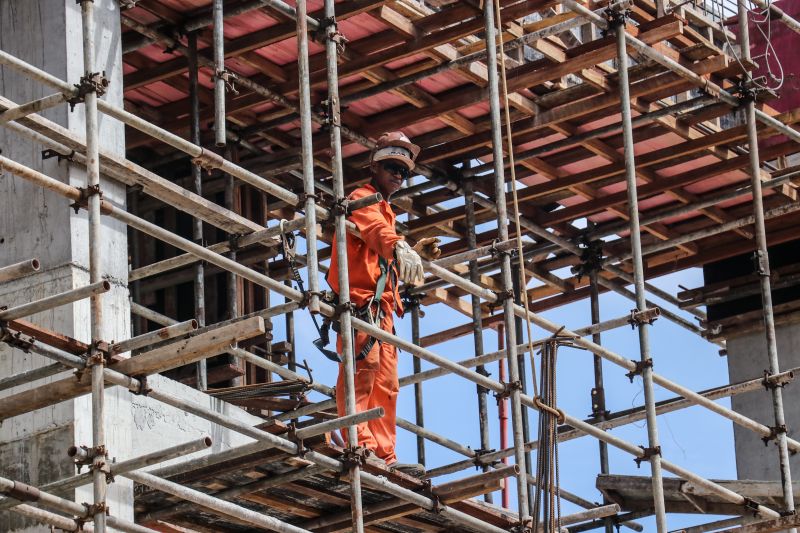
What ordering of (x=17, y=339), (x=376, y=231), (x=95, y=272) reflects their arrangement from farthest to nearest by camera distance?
(x=376, y=231) → (x=95, y=272) → (x=17, y=339)

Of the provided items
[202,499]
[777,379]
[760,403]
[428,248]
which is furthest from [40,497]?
[760,403]

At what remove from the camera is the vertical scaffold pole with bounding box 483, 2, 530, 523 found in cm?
1416

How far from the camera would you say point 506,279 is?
48.1 feet

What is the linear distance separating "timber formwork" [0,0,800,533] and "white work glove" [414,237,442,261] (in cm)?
14

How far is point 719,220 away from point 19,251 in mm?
9128

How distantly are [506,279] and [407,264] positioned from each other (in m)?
1.23

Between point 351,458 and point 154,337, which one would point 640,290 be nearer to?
point 351,458

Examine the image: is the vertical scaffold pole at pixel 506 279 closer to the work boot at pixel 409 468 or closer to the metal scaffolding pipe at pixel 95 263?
the work boot at pixel 409 468

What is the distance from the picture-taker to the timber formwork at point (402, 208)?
12.1 m

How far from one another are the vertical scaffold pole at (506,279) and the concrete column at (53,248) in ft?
9.24

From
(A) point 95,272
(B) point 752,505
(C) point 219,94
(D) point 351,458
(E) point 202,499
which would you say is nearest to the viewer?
(A) point 95,272

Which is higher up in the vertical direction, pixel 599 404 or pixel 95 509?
pixel 599 404

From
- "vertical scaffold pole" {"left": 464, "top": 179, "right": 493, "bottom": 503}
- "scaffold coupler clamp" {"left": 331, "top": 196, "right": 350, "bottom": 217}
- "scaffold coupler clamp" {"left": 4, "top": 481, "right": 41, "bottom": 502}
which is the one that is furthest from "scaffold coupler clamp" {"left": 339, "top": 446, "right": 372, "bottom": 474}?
"vertical scaffold pole" {"left": 464, "top": 179, "right": 493, "bottom": 503}

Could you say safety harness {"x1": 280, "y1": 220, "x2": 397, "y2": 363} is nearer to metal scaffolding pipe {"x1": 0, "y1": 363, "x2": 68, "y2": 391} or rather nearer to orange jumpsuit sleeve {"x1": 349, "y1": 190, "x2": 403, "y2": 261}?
orange jumpsuit sleeve {"x1": 349, "y1": 190, "x2": 403, "y2": 261}
